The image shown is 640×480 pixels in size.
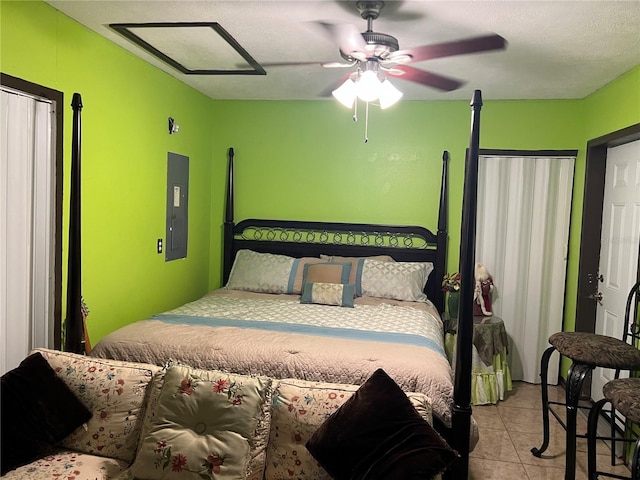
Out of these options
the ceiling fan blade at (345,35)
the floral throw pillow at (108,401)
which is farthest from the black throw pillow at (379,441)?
the ceiling fan blade at (345,35)

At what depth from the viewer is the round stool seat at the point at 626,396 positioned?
2.09m

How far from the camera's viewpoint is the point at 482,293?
430cm

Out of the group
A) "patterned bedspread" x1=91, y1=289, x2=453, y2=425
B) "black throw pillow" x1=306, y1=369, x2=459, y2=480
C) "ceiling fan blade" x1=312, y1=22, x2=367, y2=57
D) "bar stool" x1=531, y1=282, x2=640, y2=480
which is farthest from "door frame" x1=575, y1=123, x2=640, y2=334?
"black throw pillow" x1=306, y1=369, x2=459, y2=480

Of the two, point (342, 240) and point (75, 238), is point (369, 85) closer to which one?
point (75, 238)

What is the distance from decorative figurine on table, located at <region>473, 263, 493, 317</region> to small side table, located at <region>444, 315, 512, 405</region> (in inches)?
9.0

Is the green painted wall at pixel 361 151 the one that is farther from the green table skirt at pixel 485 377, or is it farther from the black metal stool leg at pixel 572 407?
the black metal stool leg at pixel 572 407

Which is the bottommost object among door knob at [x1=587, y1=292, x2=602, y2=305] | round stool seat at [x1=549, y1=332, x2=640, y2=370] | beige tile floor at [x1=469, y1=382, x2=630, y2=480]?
beige tile floor at [x1=469, y1=382, x2=630, y2=480]

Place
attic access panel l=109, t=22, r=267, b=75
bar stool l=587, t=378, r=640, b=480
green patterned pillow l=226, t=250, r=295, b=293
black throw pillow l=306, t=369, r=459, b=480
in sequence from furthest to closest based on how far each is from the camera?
green patterned pillow l=226, t=250, r=295, b=293, attic access panel l=109, t=22, r=267, b=75, bar stool l=587, t=378, r=640, b=480, black throw pillow l=306, t=369, r=459, b=480

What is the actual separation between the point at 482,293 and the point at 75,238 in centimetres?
308

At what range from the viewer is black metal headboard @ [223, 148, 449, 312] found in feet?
14.5

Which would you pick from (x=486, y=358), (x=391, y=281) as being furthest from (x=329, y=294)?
(x=486, y=358)

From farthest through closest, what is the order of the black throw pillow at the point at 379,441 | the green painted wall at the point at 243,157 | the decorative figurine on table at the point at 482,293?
the decorative figurine on table at the point at 482,293
the green painted wall at the point at 243,157
the black throw pillow at the point at 379,441

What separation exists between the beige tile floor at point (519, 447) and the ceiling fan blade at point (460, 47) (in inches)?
92.3

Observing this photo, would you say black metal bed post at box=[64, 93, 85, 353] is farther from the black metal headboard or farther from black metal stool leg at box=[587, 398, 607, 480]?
black metal stool leg at box=[587, 398, 607, 480]
